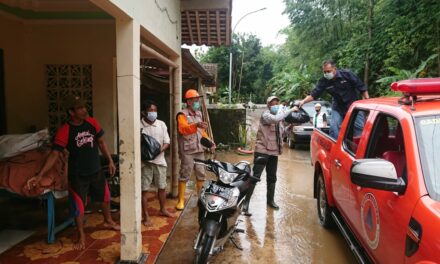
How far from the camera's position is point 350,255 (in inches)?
164

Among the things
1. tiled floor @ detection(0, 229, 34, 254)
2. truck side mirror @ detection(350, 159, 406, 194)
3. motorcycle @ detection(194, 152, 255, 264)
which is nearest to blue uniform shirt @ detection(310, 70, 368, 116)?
motorcycle @ detection(194, 152, 255, 264)

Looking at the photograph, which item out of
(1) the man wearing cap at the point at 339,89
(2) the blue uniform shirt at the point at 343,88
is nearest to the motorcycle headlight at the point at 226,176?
(1) the man wearing cap at the point at 339,89

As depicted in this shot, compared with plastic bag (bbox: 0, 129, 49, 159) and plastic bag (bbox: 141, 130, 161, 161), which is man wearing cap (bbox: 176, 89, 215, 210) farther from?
plastic bag (bbox: 0, 129, 49, 159)

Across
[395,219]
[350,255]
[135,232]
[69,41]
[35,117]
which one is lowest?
[350,255]

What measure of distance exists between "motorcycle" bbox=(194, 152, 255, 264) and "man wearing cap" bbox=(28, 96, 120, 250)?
4.57 feet

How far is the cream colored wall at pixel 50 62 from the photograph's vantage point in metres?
6.08

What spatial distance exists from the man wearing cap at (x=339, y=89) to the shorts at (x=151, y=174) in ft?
7.53

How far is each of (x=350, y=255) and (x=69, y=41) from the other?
18.3ft

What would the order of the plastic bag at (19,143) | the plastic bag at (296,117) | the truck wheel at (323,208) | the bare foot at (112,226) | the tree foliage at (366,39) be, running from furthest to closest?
the tree foliage at (366,39), the plastic bag at (296,117), the truck wheel at (323,208), the bare foot at (112,226), the plastic bag at (19,143)

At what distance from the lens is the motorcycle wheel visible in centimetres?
335

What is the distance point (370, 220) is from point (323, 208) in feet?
7.11

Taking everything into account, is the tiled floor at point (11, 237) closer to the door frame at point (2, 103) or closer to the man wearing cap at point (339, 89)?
the door frame at point (2, 103)

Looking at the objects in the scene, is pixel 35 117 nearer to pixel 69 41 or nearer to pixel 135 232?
pixel 69 41

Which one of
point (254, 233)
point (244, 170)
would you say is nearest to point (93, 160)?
point (244, 170)
